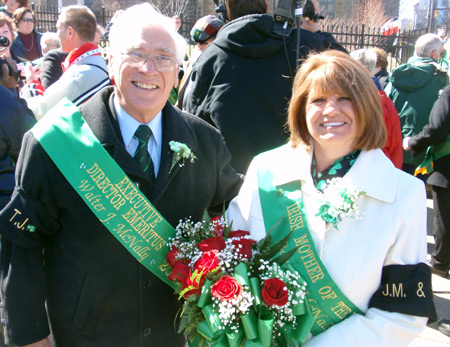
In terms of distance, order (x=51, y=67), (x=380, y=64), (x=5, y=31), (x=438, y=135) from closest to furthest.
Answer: (x=438, y=135) < (x=51, y=67) < (x=5, y=31) < (x=380, y=64)

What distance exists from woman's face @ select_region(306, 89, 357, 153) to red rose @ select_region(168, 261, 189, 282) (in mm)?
799

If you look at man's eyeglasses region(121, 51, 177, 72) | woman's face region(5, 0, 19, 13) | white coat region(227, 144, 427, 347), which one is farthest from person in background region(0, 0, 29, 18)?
white coat region(227, 144, 427, 347)

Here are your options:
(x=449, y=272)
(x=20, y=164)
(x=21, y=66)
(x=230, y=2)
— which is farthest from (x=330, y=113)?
(x=21, y=66)

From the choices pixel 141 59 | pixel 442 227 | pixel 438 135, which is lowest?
pixel 442 227

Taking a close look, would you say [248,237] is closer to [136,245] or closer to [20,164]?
[136,245]

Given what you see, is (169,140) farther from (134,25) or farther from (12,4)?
(12,4)

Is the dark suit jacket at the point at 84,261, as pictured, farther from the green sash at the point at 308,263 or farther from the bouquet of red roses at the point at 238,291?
the green sash at the point at 308,263

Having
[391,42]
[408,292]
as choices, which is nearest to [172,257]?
[408,292]

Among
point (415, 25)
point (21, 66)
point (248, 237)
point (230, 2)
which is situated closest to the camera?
point (248, 237)

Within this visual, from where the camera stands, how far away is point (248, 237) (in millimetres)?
1997

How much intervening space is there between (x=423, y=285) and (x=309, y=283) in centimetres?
44

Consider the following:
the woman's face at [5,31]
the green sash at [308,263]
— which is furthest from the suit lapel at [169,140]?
the woman's face at [5,31]

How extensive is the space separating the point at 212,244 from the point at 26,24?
22.5 ft

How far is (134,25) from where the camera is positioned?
2.05 metres
